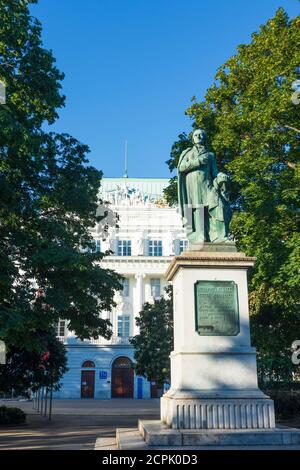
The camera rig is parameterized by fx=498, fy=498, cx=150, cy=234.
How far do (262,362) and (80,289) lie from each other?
1078 cm

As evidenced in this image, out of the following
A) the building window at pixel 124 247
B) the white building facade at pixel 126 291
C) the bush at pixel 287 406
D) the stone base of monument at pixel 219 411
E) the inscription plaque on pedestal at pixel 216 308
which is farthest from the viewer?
the building window at pixel 124 247

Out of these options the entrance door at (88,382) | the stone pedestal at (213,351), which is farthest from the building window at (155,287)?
the stone pedestal at (213,351)

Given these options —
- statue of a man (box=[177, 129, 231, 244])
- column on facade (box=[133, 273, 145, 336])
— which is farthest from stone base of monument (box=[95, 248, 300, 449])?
column on facade (box=[133, 273, 145, 336])

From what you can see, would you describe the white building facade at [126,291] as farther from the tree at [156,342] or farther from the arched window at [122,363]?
the tree at [156,342]

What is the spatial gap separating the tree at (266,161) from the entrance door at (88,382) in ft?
100

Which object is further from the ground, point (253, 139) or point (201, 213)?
→ point (253, 139)

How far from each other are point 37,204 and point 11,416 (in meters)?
8.18

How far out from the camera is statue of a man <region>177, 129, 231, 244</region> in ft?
33.1

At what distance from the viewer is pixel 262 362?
914 inches

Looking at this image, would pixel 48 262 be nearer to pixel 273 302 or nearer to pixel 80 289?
pixel 80 289

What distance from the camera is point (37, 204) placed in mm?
16594

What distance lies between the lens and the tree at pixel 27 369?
779 inches

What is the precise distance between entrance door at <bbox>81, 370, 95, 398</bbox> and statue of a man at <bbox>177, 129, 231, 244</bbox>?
4304 cm

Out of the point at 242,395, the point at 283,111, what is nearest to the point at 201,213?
the point at 242,395
